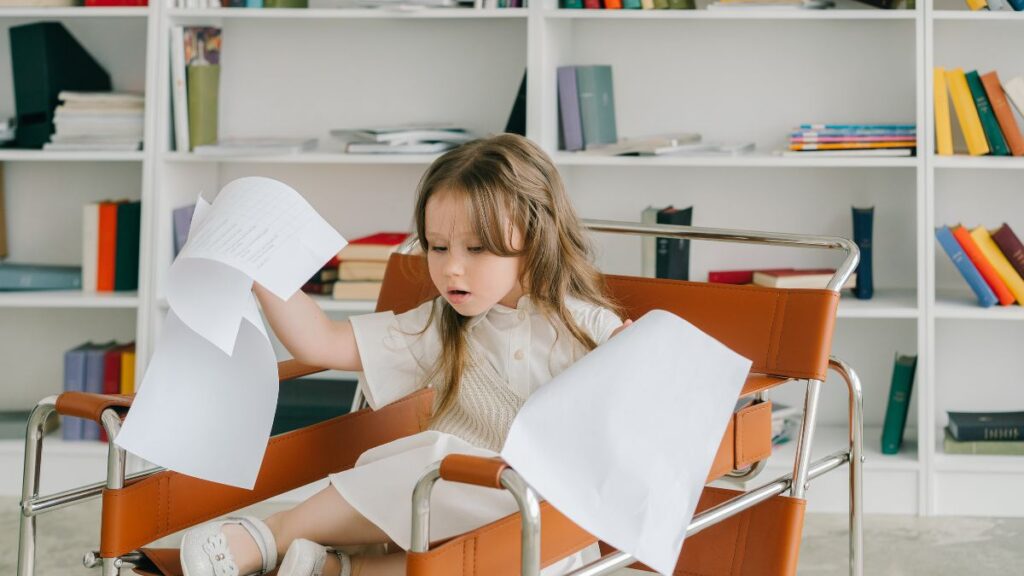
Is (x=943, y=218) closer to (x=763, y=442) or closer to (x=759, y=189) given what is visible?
(x=759, y=189)

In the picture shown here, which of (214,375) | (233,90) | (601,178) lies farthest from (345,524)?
(233,90)

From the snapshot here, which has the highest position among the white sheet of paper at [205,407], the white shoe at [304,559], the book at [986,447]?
the white sheet of paper at [205,407]

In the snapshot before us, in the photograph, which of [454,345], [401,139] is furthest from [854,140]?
[454,345]

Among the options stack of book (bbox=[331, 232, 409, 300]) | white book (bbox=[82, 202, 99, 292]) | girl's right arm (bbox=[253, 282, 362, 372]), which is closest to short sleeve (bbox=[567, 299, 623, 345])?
girl's right arm (bbox=[253, 282, 362, 372])

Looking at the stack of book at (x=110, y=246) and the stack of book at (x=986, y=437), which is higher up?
the stack of book at (x=110, y=246)

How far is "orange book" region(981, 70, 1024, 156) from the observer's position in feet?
8.56

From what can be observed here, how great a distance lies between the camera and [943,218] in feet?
9.46

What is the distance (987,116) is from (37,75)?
217 cm

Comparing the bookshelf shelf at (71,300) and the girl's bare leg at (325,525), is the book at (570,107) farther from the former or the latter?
the girl's bare leg at (325,525)

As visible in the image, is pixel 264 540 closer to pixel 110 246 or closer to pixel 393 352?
pixel 393 352

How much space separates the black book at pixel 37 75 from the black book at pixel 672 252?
1.45 m

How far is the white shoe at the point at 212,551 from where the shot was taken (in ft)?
4.48

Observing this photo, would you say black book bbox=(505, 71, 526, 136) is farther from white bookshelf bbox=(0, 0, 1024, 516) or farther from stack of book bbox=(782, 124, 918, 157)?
stack of book bbox=(782, 124, 918, 157)

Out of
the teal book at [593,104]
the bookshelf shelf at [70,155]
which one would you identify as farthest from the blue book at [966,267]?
the bookshelf shelf at [70,155]
